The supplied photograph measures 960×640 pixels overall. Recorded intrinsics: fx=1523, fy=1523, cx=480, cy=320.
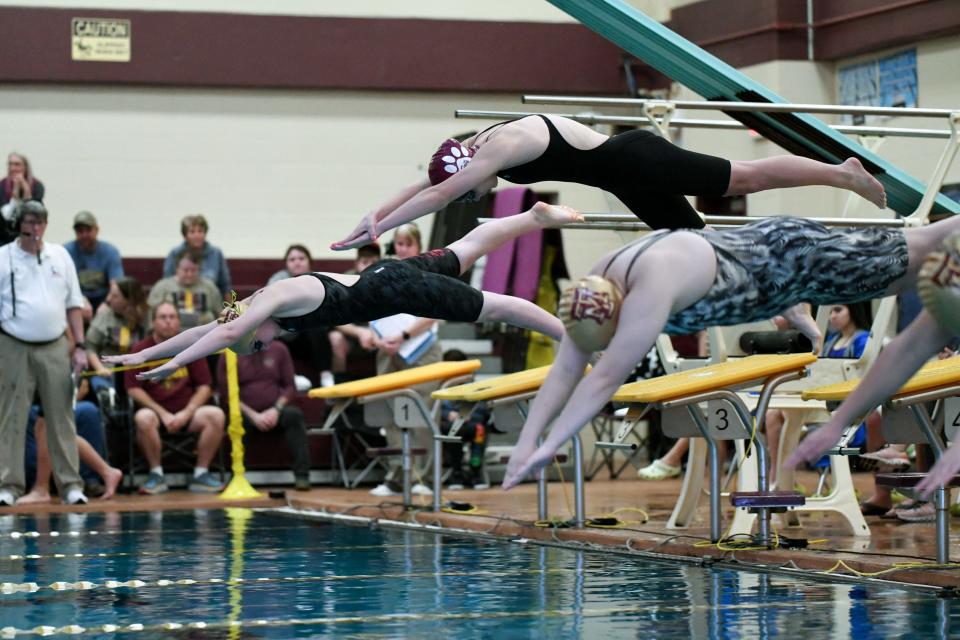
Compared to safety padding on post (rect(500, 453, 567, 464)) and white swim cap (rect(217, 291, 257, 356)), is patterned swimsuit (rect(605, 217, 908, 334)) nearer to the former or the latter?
white swim cap (rect(217, 291, 257, 356))

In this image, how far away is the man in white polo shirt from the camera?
10.1m

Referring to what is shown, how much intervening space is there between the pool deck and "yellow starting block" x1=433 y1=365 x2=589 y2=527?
0.20m

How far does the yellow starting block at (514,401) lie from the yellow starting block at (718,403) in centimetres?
72

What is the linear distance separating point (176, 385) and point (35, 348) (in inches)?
52.4

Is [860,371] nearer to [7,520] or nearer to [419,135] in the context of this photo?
[7,520]

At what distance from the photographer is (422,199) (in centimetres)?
601

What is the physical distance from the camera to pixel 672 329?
200 inches

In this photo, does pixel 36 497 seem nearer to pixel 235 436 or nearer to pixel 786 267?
pixel 235 436

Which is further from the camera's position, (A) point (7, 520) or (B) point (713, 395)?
(A) point (7, 520)

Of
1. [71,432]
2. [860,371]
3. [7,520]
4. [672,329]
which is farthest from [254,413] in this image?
[672,329]

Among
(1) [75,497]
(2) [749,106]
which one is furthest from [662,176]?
(1) [75,497]

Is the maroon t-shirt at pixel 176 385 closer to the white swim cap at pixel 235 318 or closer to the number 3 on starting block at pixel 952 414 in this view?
the white swim cap at pixel 235 318

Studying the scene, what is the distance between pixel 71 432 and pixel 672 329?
6.33 meters

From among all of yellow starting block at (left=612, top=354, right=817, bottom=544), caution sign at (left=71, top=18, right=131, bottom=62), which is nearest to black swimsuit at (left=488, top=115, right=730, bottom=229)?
yellow starting block at (left=612, top=354, right=817, bottom=544)
